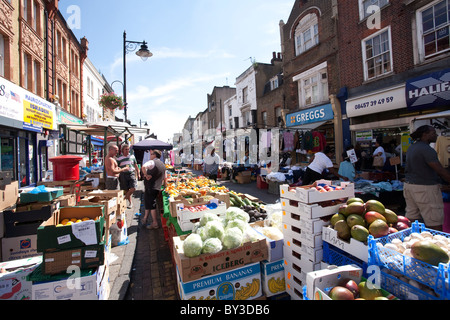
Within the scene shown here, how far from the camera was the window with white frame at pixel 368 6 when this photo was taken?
33.1ft

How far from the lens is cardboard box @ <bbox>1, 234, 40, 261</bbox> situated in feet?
12.2

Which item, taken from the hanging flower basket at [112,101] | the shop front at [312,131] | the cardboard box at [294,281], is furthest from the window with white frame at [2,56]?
the shop front at [312,131]

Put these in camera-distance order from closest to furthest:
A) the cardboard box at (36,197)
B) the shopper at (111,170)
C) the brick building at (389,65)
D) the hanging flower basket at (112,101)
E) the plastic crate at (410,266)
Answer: the plastic crate at (410,266)
the cardboard box at (36,197)
the shopper at (111,170)
the brick building at (389,65)
the hanging flower basket at (112,101)

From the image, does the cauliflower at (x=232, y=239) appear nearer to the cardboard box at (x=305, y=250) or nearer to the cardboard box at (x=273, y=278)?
the cardboard box at (x=273, y=278)

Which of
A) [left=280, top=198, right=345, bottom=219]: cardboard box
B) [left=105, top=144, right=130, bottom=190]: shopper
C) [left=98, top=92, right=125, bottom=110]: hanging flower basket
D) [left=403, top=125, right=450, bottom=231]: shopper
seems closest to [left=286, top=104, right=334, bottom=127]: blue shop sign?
[left=403, top=125, right=450, bottom=231]: shopper

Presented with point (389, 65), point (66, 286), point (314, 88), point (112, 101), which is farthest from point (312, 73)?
point (66, 286)

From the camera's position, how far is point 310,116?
13797mm

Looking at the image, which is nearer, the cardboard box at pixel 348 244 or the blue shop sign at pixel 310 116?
the cardboard box at pixel 348 244

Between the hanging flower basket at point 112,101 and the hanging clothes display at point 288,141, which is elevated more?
the hanging flower basket at point 112,101

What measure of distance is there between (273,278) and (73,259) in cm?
251

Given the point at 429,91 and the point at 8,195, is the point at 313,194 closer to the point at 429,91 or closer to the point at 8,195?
the point at 8,195

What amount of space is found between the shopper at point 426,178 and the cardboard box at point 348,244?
205cm
